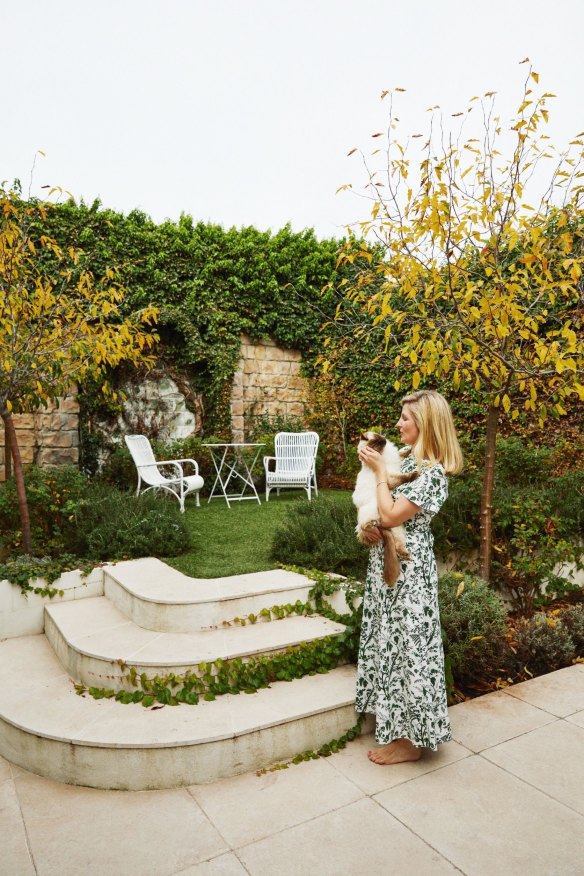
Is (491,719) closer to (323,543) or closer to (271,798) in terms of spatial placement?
(271,798)

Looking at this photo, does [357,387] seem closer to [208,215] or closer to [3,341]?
[208,215]

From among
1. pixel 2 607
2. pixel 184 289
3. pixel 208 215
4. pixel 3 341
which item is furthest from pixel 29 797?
pixel 208 215

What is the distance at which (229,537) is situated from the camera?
532 cm

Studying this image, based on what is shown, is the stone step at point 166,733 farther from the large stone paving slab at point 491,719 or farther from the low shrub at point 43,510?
the low shrub at point 43,510

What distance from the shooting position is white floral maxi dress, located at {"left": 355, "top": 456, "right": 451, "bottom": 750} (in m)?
2.30

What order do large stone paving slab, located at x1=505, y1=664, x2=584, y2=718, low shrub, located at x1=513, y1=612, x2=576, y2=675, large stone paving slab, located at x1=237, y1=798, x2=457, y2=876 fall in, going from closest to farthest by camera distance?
large stone paving slab, located at x1=237, y1=798, x2=457, y2=876
large stone paving slab, located at x1=505, y1=664, x2=584, y2=718
low shrub, located at x1=513, y1=612, x2=576, y2=675

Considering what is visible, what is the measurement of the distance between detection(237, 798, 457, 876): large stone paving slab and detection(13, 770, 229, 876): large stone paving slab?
0.19m

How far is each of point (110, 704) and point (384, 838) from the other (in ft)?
4.81

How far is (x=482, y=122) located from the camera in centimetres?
338

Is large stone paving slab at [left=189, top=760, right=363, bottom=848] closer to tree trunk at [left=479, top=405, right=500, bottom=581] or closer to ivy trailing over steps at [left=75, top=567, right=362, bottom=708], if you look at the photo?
ivy trailing over steps at [left=75, top=567, right=362, bottom=708]

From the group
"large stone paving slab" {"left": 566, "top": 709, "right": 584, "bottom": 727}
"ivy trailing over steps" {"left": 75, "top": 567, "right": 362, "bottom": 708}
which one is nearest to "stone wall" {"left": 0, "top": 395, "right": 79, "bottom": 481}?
"ivy trailing over steps" {"left": 75, "top": 567, "right": 362, "bottom": 708}

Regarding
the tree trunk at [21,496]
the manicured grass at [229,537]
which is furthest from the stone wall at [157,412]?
the tree trunk at [21,496]

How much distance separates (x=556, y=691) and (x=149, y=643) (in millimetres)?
2371

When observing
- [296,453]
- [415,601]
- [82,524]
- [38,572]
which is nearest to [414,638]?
[415,601]
